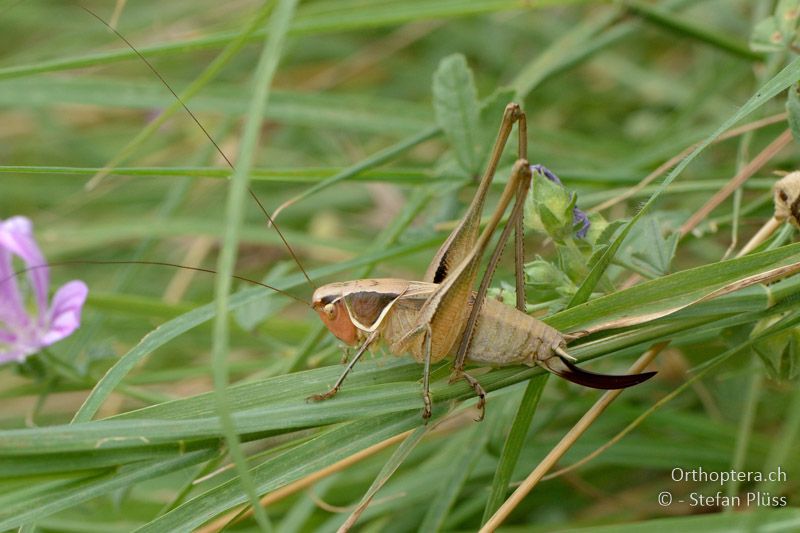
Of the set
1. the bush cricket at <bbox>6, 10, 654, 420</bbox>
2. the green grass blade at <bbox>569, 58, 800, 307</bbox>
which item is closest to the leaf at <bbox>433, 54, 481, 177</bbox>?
the bush cricket at <bbox>6, 10, 654, 420</bbox>

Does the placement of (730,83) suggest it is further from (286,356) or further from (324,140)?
(286,356)

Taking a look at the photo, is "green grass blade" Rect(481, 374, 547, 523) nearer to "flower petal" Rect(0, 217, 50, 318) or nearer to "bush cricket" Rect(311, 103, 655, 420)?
"bush cricket" Rect(311, 103, 655, 420)

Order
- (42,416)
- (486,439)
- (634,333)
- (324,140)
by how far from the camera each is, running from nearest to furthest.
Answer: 1. (634,333)
2. (486,439)
3. (42,416)
4. (324,140)

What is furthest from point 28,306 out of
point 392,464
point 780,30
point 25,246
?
point 780,30

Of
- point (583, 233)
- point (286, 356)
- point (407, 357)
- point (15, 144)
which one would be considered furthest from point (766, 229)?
point (15, 144)

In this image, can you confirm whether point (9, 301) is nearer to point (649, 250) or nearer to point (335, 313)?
point (335, 313)

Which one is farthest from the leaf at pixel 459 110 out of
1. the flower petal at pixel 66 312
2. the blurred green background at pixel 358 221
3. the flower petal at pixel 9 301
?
the flower petal at pixel 9 301
